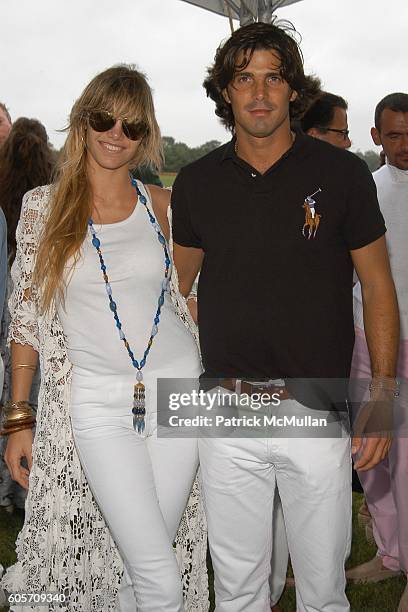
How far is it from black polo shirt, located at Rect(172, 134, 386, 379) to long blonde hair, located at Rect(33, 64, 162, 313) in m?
0.47

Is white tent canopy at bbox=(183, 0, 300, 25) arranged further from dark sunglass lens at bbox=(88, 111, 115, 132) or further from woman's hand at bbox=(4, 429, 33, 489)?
woman's hand at bbox=(4, 429, 33, 489)

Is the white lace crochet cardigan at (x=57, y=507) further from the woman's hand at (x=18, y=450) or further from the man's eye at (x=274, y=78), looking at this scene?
the man's eye at (x=274, y=78)

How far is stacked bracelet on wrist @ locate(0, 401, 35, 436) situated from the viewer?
352cm

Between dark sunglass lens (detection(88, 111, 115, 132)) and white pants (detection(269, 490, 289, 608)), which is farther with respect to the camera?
white pants (detection(269, 490, 289, 608))

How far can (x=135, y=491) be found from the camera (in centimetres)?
321

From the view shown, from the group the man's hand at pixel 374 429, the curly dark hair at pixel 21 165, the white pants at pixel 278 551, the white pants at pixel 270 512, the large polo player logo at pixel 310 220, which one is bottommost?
the white pants at pixel 278 551

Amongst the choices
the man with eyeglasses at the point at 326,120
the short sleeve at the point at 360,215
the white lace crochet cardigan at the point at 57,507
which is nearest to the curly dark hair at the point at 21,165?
the man with eyeglasses at the point at 326,120

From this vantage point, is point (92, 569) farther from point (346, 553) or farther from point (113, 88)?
point (113, 88)

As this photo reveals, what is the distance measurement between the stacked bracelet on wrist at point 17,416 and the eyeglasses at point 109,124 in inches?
42.7

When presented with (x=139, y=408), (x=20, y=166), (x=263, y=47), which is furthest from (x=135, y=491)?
(x=20, y=166)

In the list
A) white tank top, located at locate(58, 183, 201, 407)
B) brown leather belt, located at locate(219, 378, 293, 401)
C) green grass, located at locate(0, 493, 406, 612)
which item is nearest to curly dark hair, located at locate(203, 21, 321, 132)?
white tank top, located at locate(58, 183, 201, 407)

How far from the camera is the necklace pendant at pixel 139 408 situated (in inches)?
129

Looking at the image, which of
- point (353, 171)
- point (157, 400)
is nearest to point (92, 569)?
point (157, 400)

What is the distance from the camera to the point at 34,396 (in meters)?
6.44
